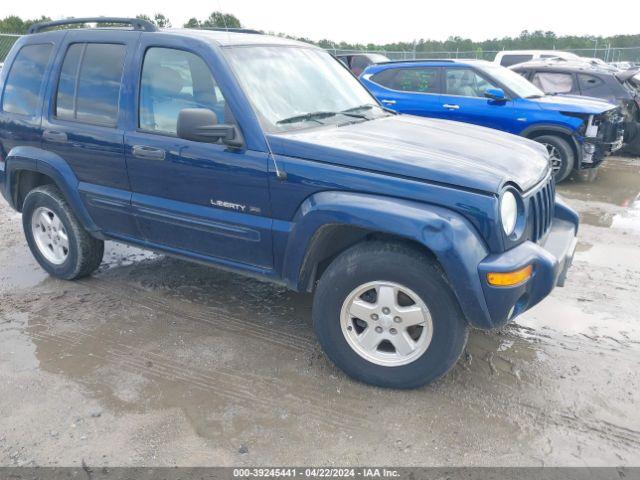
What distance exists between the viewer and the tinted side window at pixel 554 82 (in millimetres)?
9742

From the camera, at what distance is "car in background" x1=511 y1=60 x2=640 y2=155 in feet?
30.8

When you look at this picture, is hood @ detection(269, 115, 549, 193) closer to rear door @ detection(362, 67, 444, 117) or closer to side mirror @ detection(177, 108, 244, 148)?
side mirror @ detection(177, 108, 244, 148)

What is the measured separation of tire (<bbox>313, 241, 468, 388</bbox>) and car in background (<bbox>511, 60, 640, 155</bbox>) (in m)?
7.65

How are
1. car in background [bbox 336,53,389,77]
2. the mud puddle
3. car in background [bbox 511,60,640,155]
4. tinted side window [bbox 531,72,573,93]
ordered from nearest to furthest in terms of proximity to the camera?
the mud puddle
car in background [bbox 511,60,640,155]
tinted side window [bbox 531,72,573,93]
car in background [bbox 336,53,389,77]

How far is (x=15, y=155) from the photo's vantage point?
4.41 metres

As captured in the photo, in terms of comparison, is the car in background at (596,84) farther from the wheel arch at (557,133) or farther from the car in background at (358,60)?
the car in background at (358,60)

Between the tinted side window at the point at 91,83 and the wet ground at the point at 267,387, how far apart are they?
4.72 feet

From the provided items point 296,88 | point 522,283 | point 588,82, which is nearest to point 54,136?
point 296,88

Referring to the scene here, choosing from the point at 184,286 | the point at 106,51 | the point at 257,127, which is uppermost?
the point at 106,51

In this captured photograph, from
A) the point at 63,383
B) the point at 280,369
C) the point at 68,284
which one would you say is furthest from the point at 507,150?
the point at 68,284

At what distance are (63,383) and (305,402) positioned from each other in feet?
4.75

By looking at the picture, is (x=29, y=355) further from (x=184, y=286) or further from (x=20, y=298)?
(x=184, y=286)

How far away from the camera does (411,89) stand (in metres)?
8.84

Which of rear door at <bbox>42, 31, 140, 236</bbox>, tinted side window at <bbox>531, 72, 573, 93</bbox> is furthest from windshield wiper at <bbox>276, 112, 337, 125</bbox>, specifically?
tinted side window at <bbox>531, 72, 573, 93</bbox>
